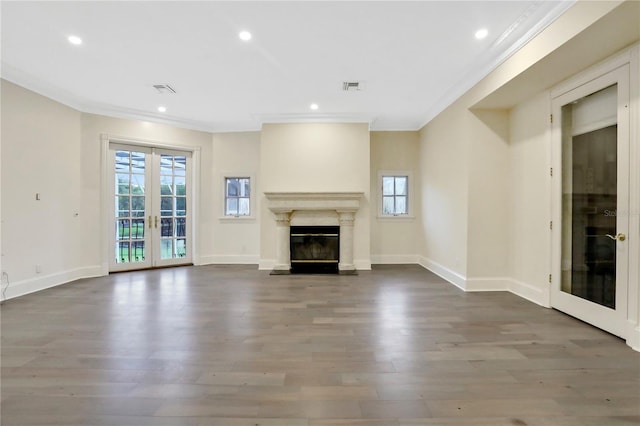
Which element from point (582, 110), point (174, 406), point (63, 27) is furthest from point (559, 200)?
point (63, 27)

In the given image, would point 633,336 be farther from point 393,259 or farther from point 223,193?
point 223,193

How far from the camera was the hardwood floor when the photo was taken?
5.44ft

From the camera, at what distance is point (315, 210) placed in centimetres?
556

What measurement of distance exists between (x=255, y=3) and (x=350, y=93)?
2.17 meters

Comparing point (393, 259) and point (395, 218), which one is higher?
point (395, 218)

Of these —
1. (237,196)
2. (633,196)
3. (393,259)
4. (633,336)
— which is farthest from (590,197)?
(237,196)

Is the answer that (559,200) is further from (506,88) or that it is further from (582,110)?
(506,88)

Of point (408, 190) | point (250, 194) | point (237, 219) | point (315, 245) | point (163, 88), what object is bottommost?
point (315, 245)

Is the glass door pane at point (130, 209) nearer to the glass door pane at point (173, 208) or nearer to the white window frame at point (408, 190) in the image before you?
the glass door pane at point (173, 208)

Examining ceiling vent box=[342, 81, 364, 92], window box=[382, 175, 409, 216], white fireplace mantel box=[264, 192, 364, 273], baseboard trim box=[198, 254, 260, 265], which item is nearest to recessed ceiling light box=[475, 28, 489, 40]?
ceiling vent box=[342, 81, 364, 92]

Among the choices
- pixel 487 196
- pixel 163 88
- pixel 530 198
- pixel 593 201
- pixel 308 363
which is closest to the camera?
pixel 308 363

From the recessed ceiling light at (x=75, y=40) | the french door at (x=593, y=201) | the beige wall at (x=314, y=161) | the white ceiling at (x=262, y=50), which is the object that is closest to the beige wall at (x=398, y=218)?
the beige wall at (x=314, y=161)

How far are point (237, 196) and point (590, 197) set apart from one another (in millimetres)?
5690

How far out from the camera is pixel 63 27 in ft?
9.45
